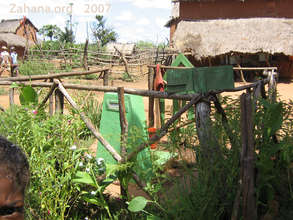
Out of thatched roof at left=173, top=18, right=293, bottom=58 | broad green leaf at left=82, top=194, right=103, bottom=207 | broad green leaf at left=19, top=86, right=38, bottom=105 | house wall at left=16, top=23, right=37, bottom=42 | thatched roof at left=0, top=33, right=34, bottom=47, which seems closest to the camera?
broad green leaf at left=82, top=194, right=103, bottom=207

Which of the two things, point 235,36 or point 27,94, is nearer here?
point 27,94

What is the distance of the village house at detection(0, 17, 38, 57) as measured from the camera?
23.9 metres

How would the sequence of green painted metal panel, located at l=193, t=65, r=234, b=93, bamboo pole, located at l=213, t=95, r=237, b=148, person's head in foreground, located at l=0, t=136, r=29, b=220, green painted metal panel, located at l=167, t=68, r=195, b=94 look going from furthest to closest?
green painted metal panel, located at l=167, t=68, r=195, b=94
green painted metal panel, located at l=193, t=65, r=234, b=93
bamboo pole, located at l=213, t=95, r=237, b=148
person's head in foreground, located at l=0, t=136, r=29, b=220

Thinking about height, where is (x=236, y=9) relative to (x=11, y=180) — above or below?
above

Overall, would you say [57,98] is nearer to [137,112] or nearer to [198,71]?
[137,112]

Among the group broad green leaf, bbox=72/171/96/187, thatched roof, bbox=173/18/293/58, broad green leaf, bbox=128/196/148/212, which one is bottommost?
broad green leaf, bbox=128/196/148/212

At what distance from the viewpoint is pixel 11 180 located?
0.66 m

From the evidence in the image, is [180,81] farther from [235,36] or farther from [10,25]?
[10,25]

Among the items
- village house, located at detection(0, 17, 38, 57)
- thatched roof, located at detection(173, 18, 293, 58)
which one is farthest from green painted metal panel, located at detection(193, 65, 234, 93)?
village house, located at detection(0, 17, 38, 57)

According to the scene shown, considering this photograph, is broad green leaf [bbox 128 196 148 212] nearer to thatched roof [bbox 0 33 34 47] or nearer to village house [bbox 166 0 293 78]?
village house [bbox 166 0 293 78]

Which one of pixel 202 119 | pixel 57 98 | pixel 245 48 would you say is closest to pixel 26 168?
pixel 202 119

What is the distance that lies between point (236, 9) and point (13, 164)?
54.4ft

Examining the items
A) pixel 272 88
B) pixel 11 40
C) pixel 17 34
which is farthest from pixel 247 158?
pixel 17 34

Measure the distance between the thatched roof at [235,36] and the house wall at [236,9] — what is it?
11.6 inches
